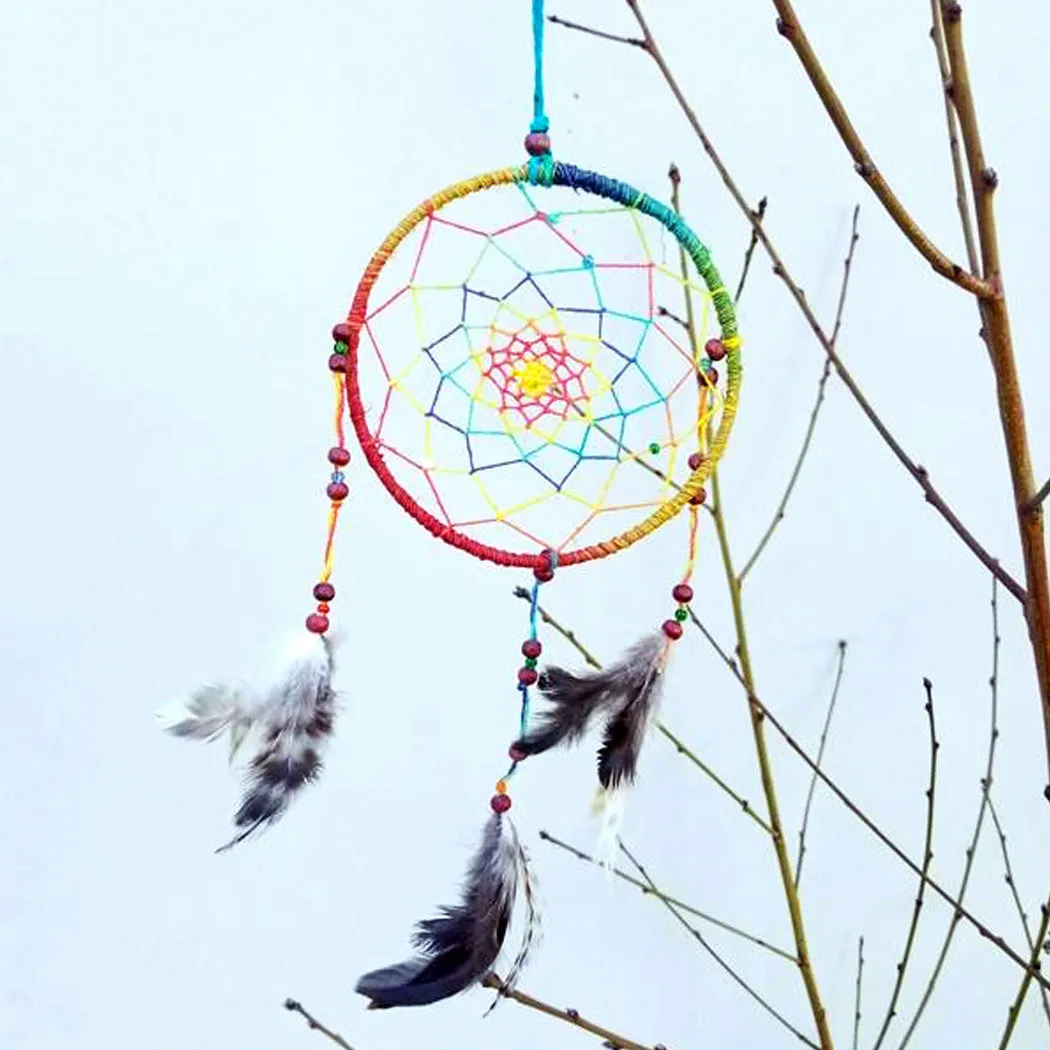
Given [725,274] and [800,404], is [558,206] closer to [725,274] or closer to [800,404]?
[725,274]

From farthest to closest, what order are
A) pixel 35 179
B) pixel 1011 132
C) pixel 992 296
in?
pixel 1011 132, pixel 35 179, pixel 992 296

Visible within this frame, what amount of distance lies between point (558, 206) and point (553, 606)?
308 mm

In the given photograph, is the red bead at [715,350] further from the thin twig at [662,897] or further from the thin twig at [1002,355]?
the thin twig at [662,897]

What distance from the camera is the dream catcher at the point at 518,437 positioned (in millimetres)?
648

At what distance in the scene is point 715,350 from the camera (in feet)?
2.12

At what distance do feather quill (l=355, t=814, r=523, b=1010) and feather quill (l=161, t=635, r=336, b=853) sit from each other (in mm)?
99

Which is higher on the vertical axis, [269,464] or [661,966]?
[269,464]

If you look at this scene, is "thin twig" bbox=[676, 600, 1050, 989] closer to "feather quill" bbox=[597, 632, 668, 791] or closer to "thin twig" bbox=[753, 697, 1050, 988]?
"thin twig" bbox=[753, 697, 1050, 988]

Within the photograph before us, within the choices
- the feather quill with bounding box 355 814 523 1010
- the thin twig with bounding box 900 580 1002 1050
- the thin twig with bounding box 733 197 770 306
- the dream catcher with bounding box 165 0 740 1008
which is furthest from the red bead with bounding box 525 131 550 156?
the thin twig with bounding box 900 580 1002 1050

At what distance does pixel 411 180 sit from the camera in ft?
3.25

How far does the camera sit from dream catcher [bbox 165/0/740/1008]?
0.65m

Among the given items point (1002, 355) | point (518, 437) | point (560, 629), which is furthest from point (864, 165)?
point (518, 437)

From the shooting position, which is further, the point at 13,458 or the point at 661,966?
the point at 661,966

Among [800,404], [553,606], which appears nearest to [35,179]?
[553,606]
